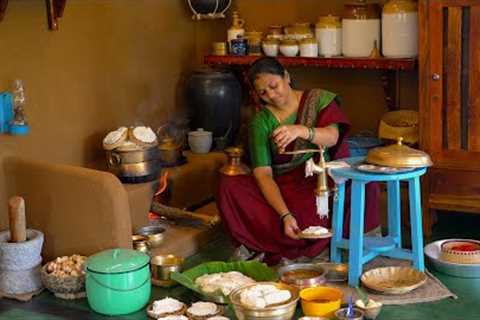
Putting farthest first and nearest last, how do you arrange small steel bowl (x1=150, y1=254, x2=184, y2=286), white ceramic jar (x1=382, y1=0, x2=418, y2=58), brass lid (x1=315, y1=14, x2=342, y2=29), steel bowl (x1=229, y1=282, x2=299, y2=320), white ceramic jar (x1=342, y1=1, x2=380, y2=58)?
brass lid (x1=315, y1=14, x2=342, y2=29) < white ceramic jar (x1=342, y1=1, x2=380, y2=58) < white ceramic jar (x1=382, y1=0, x2=418, y2=58) < small steel bowl (x1=150, y1=254, x2=184, y2=286) < steel bowl (x1=229, y1=282, x2=299, y2=320)

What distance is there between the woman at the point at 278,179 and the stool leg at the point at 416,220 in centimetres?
38

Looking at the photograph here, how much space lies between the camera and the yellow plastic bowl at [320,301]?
3086mm

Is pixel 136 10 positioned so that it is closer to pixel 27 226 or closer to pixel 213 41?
pixel 213 41

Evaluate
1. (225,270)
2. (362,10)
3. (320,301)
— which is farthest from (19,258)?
(362,10)

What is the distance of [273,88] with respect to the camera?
3697 mm

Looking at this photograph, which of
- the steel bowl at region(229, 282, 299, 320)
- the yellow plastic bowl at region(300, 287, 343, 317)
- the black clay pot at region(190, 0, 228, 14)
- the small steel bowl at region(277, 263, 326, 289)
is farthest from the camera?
the black clay pot at region(190, 0, 228, 14)

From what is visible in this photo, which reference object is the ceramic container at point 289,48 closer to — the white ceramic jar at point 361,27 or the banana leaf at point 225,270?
the white ceramic jar at point 361,27

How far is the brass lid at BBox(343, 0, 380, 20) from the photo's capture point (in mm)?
4441

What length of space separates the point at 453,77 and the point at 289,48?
3.49 feet

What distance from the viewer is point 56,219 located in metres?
3.72

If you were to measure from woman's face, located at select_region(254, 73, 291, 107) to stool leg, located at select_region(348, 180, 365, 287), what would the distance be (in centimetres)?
62

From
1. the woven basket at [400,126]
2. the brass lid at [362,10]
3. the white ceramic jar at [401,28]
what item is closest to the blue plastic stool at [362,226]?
the woven basket at [400,126]

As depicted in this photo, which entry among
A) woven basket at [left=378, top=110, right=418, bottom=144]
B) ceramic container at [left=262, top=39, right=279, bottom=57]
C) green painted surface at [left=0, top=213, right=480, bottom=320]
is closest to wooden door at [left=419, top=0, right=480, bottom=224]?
woven basket at [left=378, top=110, right=418, bottom=144]

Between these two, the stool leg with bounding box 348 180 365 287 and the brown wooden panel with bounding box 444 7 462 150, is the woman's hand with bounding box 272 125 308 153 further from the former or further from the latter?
the brown wooden panel with bounding box 444 7 462 150
